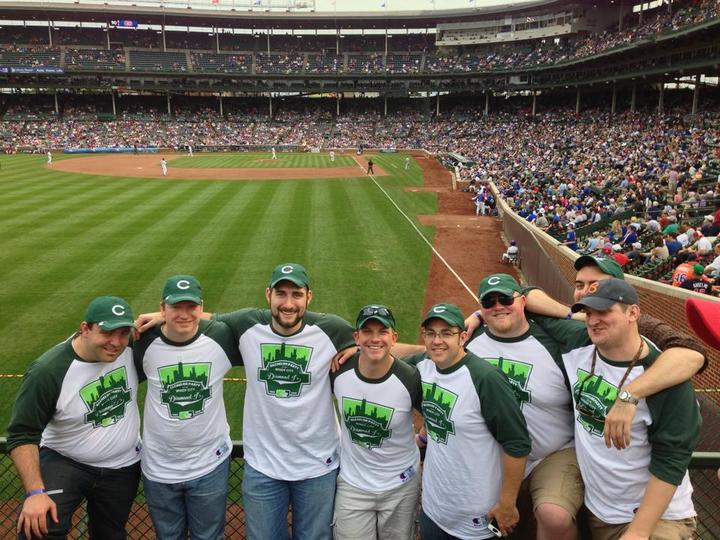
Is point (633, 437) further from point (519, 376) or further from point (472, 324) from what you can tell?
point (472, 324)

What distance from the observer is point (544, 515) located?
10.9 ft

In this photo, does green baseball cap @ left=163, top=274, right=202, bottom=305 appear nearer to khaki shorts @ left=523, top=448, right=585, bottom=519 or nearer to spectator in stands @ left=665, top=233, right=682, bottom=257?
khaki shorts @ left=523, top=448, right=585, bottom=519

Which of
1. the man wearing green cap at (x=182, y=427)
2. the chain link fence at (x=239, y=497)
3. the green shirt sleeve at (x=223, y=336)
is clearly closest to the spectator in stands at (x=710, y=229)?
the chain link fence at (x=239, y=497)

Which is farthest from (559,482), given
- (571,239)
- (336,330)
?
(571,239)

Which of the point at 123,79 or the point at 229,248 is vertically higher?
the point at 123,79

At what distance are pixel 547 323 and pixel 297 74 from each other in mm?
78128

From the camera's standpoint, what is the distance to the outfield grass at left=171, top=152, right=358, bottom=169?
4600 cm

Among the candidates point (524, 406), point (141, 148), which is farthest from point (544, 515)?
point (141, 148)

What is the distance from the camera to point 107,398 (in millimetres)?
3867

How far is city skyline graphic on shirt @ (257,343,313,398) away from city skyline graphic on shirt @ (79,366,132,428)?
0.99m

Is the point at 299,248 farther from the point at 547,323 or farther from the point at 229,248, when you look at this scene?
the point at 547,323

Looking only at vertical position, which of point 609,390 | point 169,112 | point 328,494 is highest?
point 169,112

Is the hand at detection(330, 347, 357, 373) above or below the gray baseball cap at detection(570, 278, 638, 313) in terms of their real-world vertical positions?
below

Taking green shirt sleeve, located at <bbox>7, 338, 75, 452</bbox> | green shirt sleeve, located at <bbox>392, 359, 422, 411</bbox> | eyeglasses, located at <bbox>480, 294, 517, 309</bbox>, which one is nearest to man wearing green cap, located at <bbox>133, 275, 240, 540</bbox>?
green shirt sleeve, located at <bbox>7, 338, 75, 452</bbox>
